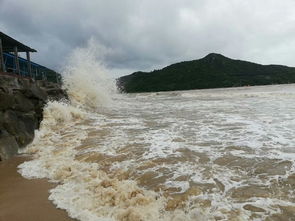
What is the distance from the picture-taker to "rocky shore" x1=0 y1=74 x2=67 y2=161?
8.05 m

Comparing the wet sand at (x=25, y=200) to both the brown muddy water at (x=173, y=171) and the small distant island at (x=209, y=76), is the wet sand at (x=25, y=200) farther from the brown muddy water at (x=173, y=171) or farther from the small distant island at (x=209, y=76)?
the small distant island at (x=209, y=76)

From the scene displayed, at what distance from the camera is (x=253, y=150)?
273 inches

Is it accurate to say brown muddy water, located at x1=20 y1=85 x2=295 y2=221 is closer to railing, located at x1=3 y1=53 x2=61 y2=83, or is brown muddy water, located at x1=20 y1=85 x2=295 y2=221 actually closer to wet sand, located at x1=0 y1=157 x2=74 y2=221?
wet sand, located at x1=0 y1=157 x2=74 y2=221

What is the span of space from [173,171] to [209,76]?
100225 mm

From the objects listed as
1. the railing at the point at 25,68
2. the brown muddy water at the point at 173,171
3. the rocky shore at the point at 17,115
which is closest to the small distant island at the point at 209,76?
the railing at the point at 25,68

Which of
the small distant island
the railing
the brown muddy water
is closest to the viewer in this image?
the brown muddy water

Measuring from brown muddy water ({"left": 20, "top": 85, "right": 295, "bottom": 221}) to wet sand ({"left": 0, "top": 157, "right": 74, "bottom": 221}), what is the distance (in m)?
0.18

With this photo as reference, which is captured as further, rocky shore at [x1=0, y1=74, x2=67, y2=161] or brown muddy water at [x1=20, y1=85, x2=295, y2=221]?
rocky shore at [x1=0, y1=74, x2=67, y2=161]

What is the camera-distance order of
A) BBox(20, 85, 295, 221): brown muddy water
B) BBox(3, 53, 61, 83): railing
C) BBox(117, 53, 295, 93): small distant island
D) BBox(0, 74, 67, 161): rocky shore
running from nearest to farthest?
1. BBox(20, 85, 295, 221): brown muddy water
2. BBox(0, 74, 67, 161): rocky shore
3. BBox(3, 53, 61, 83): railing
4. BBox(117, 53, 295, 93): small distant island

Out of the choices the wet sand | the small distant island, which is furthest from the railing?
the small distant island

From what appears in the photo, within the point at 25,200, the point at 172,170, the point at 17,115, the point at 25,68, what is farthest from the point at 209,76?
the point at 25,200

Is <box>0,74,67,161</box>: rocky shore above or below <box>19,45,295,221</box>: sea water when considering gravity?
above

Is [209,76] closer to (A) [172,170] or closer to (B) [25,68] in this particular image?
(B) [25,68]

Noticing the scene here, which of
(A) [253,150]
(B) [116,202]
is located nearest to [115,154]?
(B) [116,202]
